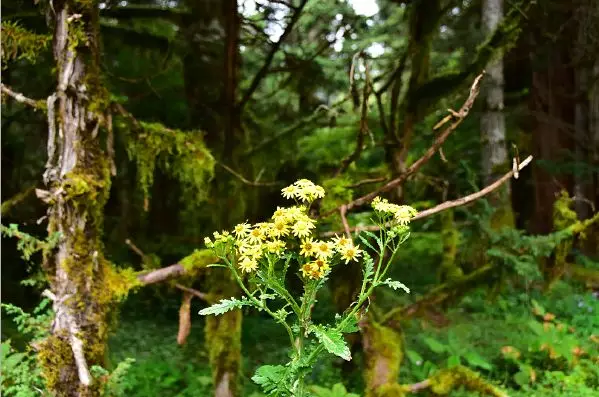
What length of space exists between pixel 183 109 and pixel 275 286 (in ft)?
15.7

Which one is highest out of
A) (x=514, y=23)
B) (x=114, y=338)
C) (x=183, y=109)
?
(x=514, y=23)

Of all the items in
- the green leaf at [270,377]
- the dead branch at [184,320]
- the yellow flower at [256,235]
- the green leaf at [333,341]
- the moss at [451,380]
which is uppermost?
the yellow flower at [256,235]

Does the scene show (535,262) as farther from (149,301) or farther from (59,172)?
(149,301)

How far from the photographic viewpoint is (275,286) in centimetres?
158

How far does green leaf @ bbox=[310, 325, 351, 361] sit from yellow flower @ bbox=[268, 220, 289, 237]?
0.28 metres

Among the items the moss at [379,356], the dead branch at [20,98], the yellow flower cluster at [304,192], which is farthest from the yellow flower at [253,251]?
the moss at [379,356]

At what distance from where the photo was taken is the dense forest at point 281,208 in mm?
3104

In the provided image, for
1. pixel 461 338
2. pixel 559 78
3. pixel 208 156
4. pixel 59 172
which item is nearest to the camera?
pixel 59 172

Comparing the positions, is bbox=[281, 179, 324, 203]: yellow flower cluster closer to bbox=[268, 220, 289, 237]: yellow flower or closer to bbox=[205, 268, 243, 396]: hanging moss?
bbox=[268, 220, 289, 237]: yellow flower

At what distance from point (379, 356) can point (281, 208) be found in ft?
10.6

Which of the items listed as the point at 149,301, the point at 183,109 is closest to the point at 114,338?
the point at 149,301

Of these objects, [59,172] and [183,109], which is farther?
[183,109]

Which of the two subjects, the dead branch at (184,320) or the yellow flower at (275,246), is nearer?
the yellow flower at (275,246)

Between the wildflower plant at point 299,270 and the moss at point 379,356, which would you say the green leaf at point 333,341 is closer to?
the wildflower plant at point 299,270
